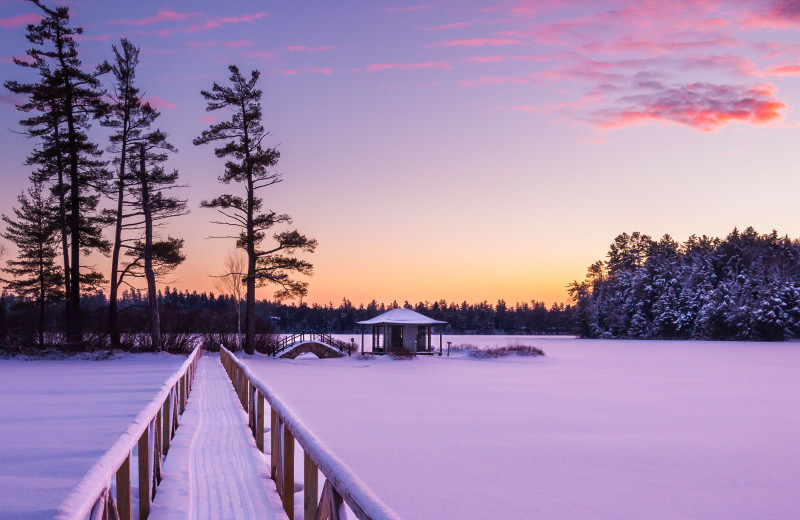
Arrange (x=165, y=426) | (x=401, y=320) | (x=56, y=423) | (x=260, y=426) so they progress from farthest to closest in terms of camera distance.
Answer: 1. (x=401, y=320)
2. (x=56, y=423)
3. (x=260, y=426)
4. (x=165, y=426)

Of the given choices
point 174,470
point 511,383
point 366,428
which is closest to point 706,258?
point 511,383

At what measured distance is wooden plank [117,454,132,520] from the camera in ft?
14.4

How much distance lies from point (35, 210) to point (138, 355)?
12.1 metres

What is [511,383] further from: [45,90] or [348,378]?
[45,90]

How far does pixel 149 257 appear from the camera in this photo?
3488 centimetres

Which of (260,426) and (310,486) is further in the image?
(260,426)

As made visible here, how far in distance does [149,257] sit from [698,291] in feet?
255

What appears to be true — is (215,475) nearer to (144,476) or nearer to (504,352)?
(144,476)

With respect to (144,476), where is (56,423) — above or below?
below

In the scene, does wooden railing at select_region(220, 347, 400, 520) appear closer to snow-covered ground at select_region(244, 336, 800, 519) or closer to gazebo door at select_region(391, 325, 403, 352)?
snow-covered ground at select_region(244, 336, 800, 519)

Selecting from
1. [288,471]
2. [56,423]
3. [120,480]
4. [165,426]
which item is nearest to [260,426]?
[165,426]

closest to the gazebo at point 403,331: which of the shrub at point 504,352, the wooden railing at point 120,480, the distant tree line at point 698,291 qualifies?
the shrub at point 504,352

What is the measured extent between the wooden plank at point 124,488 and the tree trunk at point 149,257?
31.5m

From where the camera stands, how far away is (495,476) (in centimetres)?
918
